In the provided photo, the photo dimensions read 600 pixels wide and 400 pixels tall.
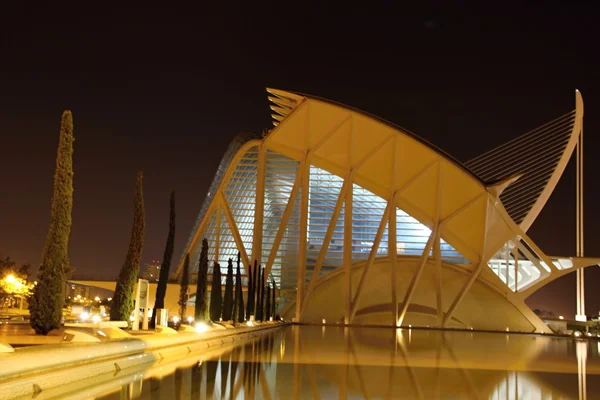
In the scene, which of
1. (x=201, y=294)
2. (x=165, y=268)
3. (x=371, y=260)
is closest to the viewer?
(x=165, y=268)

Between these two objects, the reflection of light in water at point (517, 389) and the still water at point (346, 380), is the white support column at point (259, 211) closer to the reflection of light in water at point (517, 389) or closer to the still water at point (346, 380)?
the still water at point (346, 380)

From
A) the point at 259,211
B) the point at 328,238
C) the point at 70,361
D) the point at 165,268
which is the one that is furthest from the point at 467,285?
the point at 70,361

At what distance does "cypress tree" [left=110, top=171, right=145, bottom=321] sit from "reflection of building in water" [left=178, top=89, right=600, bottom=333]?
23.2 m

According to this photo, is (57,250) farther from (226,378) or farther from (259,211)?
(259,211)

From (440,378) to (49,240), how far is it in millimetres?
8589

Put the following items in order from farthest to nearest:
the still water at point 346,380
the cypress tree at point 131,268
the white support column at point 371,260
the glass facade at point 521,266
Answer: the glass facade at point 521,266 → the white support column at point 371,260 → the cypress tree at point 131,268 → the still water at point 346,380

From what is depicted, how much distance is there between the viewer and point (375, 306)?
5425 centimetres

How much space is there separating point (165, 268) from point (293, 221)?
123ft

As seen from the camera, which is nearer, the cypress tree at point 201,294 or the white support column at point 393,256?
the cypress tree at point 201,294

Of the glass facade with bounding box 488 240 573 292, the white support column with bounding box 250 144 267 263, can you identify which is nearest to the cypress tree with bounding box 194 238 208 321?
the white support column with bounding box 250 144 267 263

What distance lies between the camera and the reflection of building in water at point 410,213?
44.9 metres

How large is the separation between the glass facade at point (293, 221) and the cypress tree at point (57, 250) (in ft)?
133

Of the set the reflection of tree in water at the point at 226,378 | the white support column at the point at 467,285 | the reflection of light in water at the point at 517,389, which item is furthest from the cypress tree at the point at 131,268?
the white support column at the point at 467,285

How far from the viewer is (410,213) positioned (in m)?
50.2
